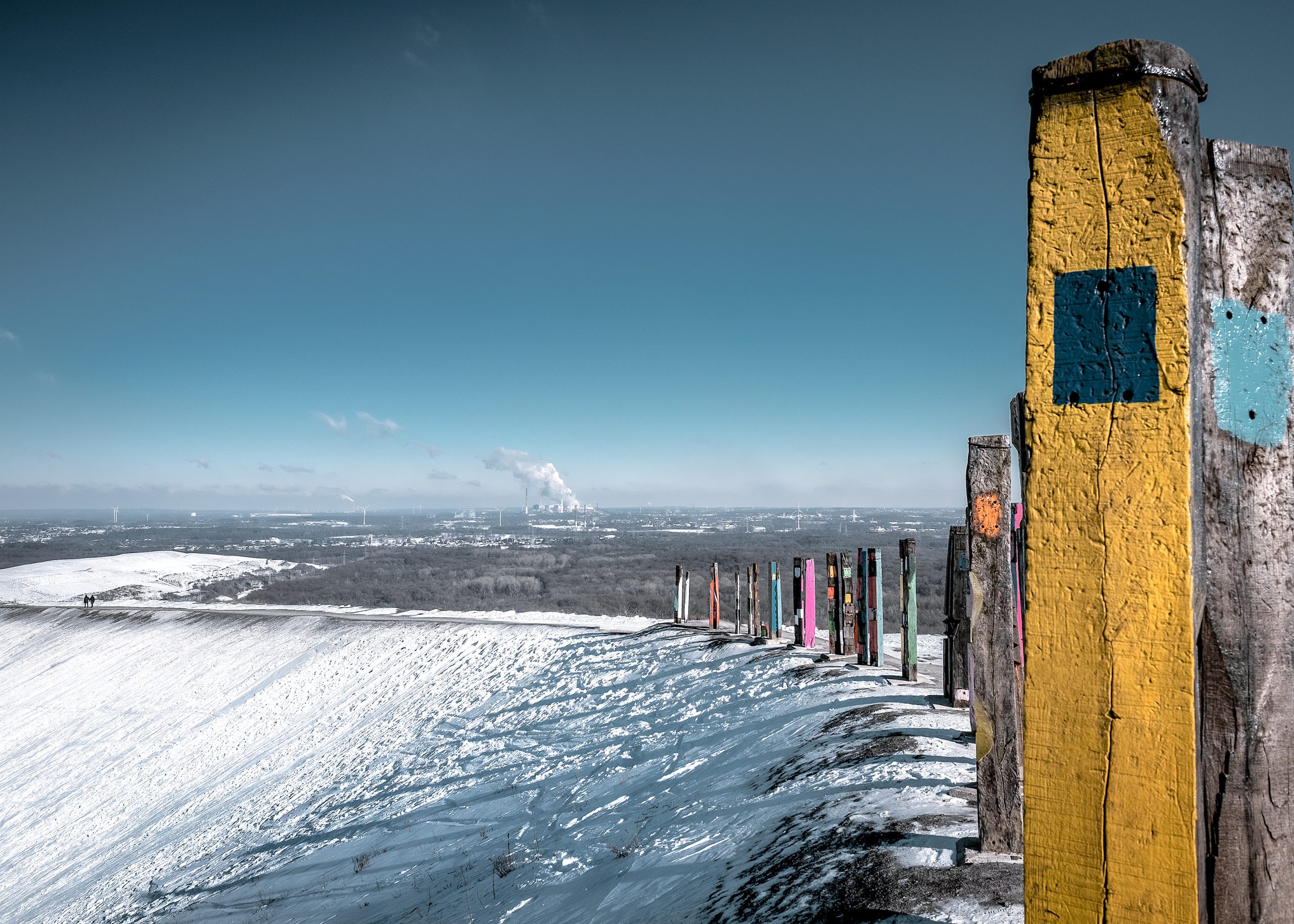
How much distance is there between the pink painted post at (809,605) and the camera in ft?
38.3

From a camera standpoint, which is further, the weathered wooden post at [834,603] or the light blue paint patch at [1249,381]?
the weathered wooden post at [834,603]

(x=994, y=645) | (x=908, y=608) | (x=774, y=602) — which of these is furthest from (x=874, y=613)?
(x=994, y=645)

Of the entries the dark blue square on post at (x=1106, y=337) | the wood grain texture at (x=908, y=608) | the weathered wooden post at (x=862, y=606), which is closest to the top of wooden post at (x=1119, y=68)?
the dark blue square on post at (x=1106, y=337)

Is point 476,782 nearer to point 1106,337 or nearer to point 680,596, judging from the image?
point 680,596

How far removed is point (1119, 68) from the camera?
1215 millimetres

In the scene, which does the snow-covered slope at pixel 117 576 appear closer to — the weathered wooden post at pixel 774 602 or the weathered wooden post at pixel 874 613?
the weathered wooden post at pixel 774 602

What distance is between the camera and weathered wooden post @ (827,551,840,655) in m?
10.2

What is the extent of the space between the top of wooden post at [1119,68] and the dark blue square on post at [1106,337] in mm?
365

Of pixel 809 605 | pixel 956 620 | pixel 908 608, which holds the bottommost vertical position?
pixel 809 605

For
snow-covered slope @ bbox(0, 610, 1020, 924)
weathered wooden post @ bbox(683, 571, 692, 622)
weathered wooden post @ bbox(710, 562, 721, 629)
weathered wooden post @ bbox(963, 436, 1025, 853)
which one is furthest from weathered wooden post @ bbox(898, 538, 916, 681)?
weathered wooden post @ bbox(683, 571, 692, 622)

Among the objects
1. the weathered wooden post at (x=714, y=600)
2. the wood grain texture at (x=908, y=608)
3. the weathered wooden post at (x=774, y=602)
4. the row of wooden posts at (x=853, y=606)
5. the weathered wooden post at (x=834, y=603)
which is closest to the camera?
the wood grain texture at (x=908, y=608)

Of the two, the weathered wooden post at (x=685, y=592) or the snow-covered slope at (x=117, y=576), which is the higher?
the weathered wooden post at (x=685, y=592)

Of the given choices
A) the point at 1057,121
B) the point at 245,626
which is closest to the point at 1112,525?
the point at 1057,121

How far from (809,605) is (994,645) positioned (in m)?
8.17
